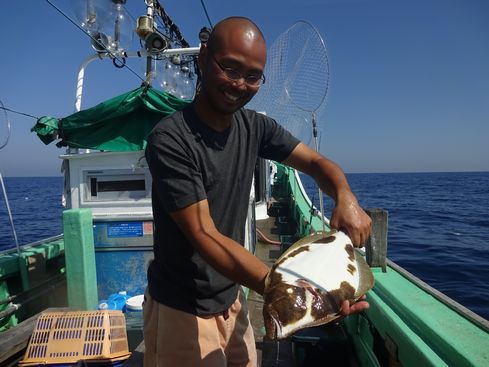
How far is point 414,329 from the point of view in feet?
7.97

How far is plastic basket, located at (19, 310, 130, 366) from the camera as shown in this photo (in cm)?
341

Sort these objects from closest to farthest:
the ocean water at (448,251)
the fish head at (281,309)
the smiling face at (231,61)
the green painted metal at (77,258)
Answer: the fish head at (281,309) < the smiling face at (231,61) < the green painted metal at (77,258) < the ocean water at (448,251)

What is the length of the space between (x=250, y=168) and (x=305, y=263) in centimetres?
74

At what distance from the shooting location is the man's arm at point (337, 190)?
190cm

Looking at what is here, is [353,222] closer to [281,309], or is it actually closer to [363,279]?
[363,279]

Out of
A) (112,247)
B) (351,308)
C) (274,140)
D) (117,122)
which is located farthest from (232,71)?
(112,247)

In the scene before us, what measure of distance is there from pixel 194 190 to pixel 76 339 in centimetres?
282

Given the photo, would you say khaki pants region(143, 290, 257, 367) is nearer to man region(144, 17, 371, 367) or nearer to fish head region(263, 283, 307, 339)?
man region(144, 17, 371, 367)

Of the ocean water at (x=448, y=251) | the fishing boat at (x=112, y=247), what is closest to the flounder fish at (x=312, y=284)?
the fishing boat at (x=112, y=247)

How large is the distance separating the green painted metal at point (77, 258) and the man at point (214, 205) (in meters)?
2.64

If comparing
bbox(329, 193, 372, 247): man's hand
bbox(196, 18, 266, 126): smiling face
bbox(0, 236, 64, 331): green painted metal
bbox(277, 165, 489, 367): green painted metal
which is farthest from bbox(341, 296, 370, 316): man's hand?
bbox(0, 236, 64, 331): green painted metal

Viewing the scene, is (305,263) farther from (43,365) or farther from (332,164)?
(43,365)

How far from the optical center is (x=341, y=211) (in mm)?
1943

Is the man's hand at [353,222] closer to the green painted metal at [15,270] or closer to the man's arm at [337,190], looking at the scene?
the man's arm at [337,190]
